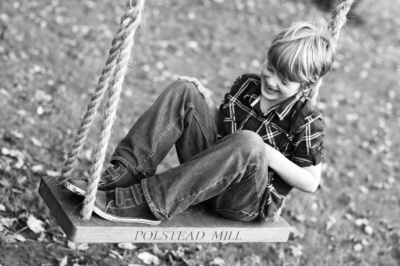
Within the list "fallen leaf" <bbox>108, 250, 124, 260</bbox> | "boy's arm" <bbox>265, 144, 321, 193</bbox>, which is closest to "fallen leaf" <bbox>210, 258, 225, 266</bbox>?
"fallen leaf" <bbox>108, 250, 124, 260</bbox>

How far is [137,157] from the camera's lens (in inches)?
101

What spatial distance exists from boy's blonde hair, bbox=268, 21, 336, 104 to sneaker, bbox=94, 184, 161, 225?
82cm

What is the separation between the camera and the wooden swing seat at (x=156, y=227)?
2320 millimetres

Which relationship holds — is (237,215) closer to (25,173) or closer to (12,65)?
(25,173)

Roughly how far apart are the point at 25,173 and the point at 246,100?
1.60 meters

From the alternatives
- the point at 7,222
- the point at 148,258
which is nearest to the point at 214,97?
the point at 148,258

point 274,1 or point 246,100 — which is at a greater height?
point 246,100

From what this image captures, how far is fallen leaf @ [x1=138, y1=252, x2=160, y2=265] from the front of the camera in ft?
11.0

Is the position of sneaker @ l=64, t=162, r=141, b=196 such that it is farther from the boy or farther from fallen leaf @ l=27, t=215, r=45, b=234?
fallen leaf @ l=27, t=215, r=45, b=234

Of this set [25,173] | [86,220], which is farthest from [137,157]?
[25,173]

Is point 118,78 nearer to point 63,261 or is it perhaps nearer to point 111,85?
point 111,85

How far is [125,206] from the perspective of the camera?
2.44 metres

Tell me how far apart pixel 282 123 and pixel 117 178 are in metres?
0.80

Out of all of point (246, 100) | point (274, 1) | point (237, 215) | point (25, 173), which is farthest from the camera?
point (274, 1)
